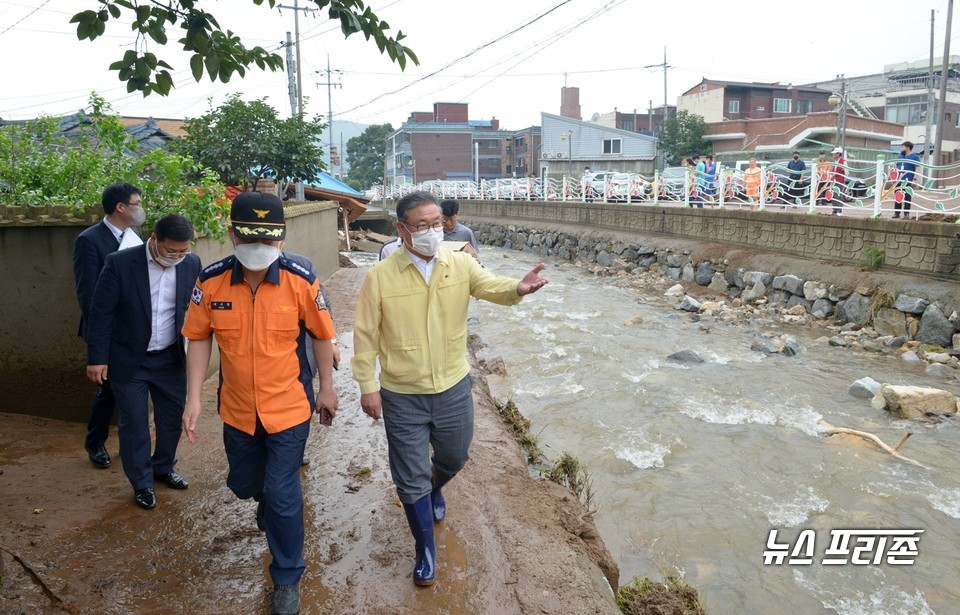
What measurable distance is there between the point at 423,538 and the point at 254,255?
1412 millimetres

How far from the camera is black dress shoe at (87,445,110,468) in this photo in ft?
14.6

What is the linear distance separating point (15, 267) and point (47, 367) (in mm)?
754

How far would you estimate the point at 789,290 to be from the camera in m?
12.7

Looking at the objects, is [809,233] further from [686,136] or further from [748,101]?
[748,101]

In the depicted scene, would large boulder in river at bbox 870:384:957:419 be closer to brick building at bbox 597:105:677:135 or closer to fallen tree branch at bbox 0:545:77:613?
fallen tree branch at bbox 0:545:77:613

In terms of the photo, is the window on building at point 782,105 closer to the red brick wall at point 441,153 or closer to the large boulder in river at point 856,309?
the red brick wall at point 441,153

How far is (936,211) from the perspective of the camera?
10.6m

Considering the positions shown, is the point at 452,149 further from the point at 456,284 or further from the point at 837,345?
the point at 456,284

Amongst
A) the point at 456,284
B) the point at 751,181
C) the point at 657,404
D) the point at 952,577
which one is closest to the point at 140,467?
the point at 456,284

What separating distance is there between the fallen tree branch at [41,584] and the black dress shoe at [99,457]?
1.09m

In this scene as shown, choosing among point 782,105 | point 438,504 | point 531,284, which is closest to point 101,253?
point 438,504

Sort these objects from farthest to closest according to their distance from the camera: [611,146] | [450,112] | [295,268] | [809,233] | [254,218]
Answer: [450,112]
[611,146]
[809,233]
[295,268]
[254,218]

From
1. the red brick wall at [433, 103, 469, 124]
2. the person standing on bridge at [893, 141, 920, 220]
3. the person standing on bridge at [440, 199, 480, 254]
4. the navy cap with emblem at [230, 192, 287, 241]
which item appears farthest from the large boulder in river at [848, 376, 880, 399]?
the red brick wall at [433, 103, 469, 124]

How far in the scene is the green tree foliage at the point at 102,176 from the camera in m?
5.38
